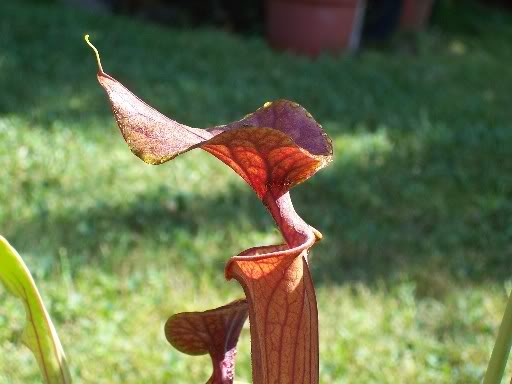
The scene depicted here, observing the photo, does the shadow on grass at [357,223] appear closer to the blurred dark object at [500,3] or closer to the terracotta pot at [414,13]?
the terracotta pot at [414,13]

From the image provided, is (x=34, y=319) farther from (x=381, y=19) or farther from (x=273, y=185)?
(x=381, y=19)

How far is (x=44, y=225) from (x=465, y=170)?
1.77m

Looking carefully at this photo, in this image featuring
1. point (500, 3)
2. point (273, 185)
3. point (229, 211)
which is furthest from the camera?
point (500, 3)

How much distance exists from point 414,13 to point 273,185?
5999mm

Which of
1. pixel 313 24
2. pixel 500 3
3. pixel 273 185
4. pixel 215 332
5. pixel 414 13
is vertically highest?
pixel 273 185

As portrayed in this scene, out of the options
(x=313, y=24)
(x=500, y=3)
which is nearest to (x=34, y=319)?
(x=313, y=24)

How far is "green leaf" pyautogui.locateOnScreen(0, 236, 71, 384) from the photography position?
61 centimetres

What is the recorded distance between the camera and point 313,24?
511 centimetres

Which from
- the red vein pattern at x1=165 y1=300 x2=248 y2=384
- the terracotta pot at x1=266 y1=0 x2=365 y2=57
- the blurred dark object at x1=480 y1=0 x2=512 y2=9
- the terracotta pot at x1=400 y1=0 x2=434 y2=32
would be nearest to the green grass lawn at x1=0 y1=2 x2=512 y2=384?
the terracotta pot at x1=266 y1=0 x2=365 y2=57

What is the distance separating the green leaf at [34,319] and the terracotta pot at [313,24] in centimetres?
466

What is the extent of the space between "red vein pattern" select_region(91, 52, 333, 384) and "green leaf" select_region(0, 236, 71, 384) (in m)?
0.17

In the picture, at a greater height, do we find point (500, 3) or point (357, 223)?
point (357, 223)

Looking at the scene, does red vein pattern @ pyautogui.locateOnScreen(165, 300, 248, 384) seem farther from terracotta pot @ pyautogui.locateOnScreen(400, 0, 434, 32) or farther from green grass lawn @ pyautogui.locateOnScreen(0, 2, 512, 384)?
terracotta pot @ pyautogui.locateOnScreen(400, 0, 434, 32)

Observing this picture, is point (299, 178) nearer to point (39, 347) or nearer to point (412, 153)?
point (39, 347)
